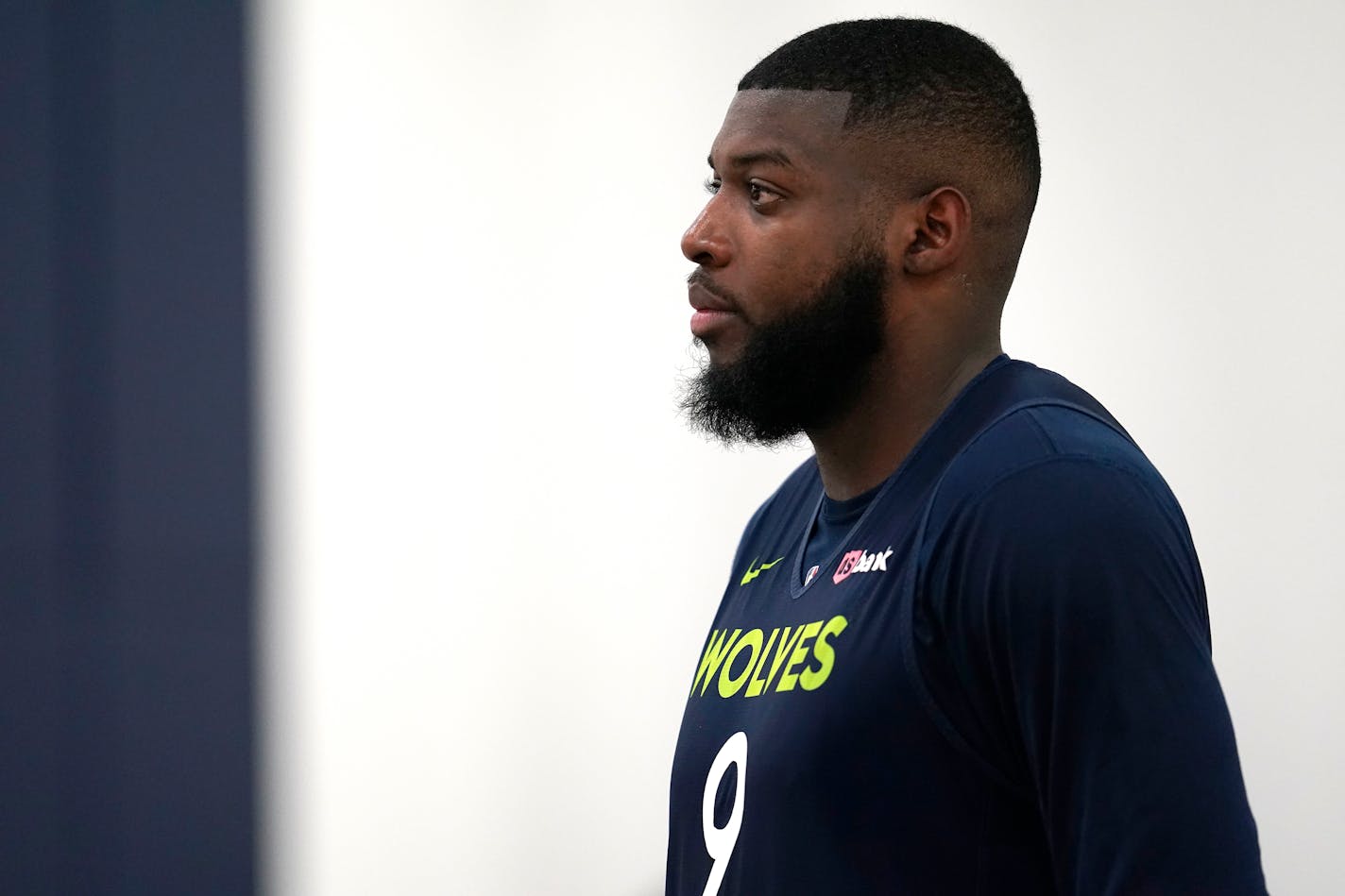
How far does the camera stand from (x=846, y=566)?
88 centimetres

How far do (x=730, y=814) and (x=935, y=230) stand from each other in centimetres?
43

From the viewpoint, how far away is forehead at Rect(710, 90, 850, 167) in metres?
0.95

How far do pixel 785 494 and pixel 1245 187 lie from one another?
91 centimetres

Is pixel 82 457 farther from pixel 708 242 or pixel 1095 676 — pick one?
pixel 1095 676

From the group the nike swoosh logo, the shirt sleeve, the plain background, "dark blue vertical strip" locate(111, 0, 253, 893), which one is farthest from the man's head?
"dark blue vertical strip" locate(111, 0, 253, 893)

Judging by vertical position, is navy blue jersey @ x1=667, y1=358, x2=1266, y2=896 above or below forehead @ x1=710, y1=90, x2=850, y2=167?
below

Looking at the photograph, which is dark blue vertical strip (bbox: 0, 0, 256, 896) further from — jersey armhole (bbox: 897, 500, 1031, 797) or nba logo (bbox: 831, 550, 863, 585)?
jersey armhole (bbox: 897, 500, 1031, 797)

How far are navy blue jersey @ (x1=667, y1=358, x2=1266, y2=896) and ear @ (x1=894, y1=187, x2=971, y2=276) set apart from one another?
93 mm

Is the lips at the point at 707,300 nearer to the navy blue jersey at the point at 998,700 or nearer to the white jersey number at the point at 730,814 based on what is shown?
the navy blue jersey at the point at 998,700

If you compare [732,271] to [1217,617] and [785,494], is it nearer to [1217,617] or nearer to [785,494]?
[785,494]

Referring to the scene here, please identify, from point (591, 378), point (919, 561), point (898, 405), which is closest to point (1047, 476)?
point (919, 561)

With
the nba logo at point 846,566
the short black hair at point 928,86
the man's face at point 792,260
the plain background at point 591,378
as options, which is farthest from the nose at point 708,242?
the plain background at point 591,378

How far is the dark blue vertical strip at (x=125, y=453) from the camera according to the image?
5.15 ft

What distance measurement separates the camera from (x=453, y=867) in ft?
5.91
